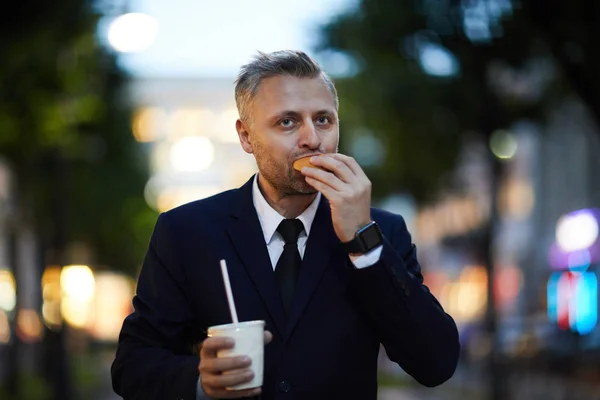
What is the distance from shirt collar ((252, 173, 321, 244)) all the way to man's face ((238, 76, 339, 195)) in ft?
0.33

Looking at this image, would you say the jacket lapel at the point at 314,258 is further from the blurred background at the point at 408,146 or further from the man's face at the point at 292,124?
the blurred background at the point at 408,146

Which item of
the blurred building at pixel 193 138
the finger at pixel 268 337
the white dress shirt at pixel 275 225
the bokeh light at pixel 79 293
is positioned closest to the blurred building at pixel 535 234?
the bokeh light at pixel 79 293

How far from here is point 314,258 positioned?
320 cm

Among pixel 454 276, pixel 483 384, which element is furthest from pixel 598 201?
pixel 454 276

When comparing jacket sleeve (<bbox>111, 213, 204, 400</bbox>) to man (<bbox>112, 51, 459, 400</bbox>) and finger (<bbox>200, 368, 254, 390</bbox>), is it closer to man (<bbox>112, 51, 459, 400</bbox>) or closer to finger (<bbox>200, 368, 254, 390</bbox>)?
man (<bbox>112, 51, 459, 400</bbox>)

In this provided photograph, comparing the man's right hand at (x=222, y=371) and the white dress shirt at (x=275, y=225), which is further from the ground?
the white dress shirt at (x=275, y=225)

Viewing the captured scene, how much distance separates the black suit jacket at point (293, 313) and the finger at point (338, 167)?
0.21 metres

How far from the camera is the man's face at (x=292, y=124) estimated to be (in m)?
3.13

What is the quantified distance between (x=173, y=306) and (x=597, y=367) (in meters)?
26.4

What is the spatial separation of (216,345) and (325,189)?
512 millimetres

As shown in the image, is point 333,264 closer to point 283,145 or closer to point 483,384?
point 283,145

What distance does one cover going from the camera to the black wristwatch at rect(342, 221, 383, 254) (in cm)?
300

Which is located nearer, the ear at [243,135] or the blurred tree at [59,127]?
the ear at [243,135]

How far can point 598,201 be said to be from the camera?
39875mm
